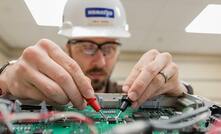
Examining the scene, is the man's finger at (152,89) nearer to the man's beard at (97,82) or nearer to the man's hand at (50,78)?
the man's hand at (50,78)

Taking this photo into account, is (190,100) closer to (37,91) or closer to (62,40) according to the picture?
(37,91)

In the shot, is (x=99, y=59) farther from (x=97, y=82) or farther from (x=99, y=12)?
(x=99, y=12)

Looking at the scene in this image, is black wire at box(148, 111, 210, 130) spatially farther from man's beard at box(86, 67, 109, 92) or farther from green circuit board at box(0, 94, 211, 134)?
man's beard at box(86, 67, 109, 92)

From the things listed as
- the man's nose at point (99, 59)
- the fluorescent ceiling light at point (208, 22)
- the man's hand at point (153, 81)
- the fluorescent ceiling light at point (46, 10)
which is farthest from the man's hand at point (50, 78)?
the fluorescent ceiling light at point (208, 22)

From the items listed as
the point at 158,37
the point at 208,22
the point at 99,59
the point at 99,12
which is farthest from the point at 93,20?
the point at 158,37

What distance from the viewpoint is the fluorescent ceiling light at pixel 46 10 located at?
2.62 m

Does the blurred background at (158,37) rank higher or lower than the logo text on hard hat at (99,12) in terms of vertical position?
higher

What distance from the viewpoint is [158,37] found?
3.72m

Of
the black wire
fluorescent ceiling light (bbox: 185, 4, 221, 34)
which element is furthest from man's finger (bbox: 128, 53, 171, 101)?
fluorescent ceiling light (bbox: 185, 4, 221, 34)

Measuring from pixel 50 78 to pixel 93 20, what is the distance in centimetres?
79

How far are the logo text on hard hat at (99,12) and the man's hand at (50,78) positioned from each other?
730 mm

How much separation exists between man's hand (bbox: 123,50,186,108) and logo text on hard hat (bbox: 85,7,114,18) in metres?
0.60

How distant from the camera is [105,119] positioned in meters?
0.41

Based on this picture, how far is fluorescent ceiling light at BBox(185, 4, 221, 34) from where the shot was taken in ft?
9.37
